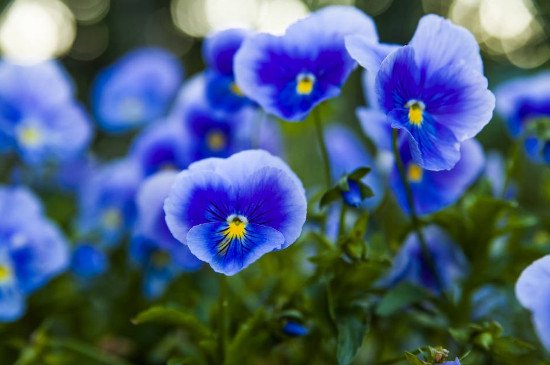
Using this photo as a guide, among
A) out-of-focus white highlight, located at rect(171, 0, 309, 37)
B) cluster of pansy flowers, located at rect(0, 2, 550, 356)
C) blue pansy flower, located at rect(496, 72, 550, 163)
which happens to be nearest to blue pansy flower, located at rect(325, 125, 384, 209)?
cluster of pansy flowers, located at rect(0, 2, 550, 356)

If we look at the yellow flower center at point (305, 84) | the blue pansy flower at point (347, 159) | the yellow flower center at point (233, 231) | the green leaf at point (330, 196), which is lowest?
the blue pansy flower at point (347, 159)

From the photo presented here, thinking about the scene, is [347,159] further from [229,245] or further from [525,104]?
[229,245]

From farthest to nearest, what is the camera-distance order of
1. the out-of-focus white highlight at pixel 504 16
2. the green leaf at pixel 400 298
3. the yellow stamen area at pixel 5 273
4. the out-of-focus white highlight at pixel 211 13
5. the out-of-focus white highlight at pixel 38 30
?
the out-of-focus white highlight at pixel 211 13
the out-of-focus white highlight at pixel 38 30
the out-of-focus white highlight at pixel 504 16
the yellow stamen area at pixel 5 273
the green leaf at pixel 400 298

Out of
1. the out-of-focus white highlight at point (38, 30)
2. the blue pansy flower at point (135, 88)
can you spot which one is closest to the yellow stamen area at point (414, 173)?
the blue pansy flower at point (135, 88)

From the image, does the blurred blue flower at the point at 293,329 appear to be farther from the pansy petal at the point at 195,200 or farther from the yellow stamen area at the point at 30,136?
the yellow stamen area at the point at 30,136

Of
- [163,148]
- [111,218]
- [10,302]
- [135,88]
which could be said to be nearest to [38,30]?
[135,88]

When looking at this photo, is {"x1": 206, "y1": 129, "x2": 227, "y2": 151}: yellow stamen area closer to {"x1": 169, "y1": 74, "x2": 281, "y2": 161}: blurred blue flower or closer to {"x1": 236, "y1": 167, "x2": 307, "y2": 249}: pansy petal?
{"x1": 169, "y1": 74, "x2": 281, "y2": 161}: blurred blue flower
